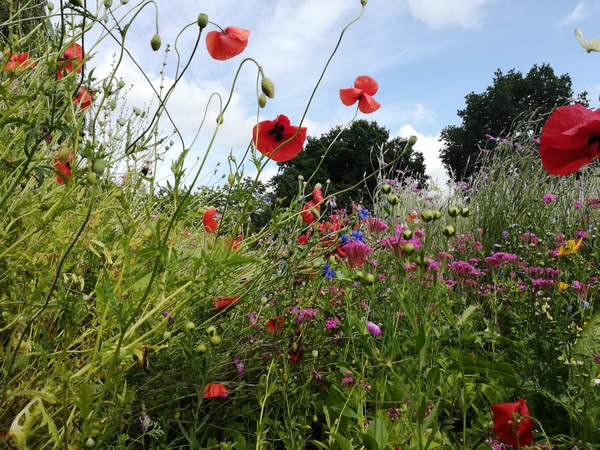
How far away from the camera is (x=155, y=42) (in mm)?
1205

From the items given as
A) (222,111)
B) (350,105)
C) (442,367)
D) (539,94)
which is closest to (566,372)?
(442,367)

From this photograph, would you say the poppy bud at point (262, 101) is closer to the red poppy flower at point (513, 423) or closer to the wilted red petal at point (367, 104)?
the wilted red petal at point (367, 104)

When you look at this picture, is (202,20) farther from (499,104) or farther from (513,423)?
(499,104)

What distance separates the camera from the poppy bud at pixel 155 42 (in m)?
1.20

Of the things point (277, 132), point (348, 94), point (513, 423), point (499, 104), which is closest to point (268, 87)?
point (277, 132)

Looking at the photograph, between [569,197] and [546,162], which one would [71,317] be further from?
[569,197]

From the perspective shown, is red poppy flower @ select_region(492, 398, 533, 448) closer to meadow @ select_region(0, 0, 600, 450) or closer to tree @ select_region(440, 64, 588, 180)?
meadow @ select_region(0, 0, 600, 450)

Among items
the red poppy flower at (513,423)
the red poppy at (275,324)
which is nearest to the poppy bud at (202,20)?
the red poppy at (275,324)

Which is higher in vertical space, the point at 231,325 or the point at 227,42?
the point at 227,42

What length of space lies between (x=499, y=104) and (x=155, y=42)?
32.4 metres

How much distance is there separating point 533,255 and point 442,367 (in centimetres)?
106

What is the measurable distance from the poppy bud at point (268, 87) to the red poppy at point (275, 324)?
0.67m

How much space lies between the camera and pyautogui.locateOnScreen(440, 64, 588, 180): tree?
101ft

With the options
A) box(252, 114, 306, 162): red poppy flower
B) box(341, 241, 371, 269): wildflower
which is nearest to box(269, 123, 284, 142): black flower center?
box(252, 114, 306, 162): red poppy flower
